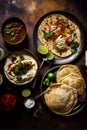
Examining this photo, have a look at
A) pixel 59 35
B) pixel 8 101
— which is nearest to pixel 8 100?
pixel 8 101

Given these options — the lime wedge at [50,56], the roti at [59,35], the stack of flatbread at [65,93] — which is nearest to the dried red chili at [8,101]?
the stack of flatbread at [65,93]

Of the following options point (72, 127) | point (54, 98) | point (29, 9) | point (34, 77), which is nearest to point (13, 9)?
point (29, 9)

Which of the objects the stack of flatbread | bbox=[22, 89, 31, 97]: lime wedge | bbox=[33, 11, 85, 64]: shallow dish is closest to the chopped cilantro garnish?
bbox=[33, 11, 85, 64]: shallow dish

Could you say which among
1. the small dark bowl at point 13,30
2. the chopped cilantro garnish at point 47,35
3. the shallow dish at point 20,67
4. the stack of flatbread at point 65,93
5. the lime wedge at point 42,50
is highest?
the small dark bowl at point 13,30

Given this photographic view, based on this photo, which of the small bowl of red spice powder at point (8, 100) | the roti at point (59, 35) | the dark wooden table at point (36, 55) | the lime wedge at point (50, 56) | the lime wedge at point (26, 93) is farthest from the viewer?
the roti at point (59, 35)

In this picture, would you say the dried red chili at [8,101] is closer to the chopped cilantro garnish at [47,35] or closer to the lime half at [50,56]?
the lime half at [50,56]

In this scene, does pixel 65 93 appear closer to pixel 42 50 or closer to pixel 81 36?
pixel 42 50

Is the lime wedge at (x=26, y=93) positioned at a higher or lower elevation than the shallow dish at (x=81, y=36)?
lower
